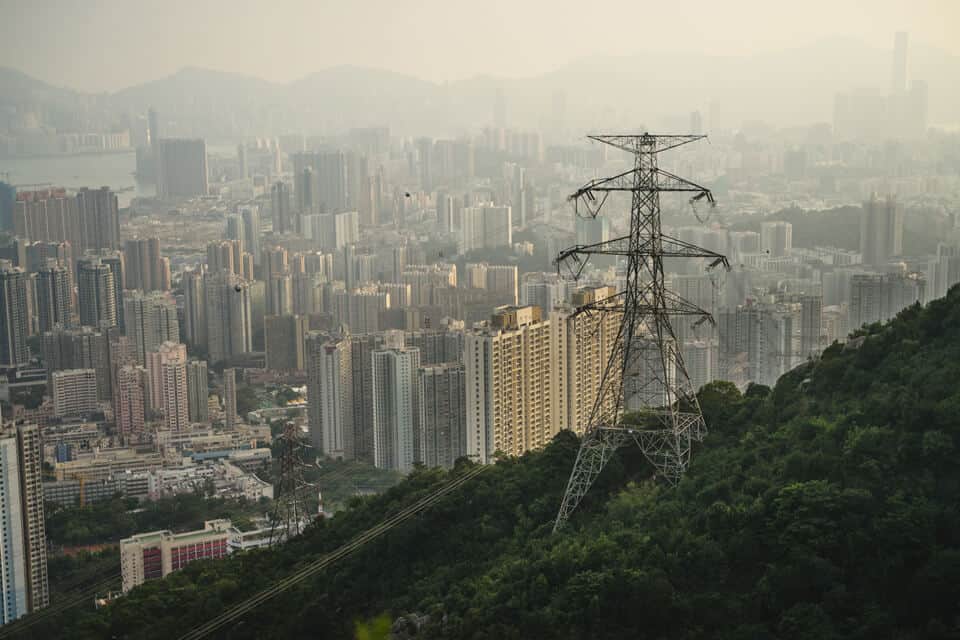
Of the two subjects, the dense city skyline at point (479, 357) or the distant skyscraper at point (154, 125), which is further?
the distant skyscraper at point (154, 125)

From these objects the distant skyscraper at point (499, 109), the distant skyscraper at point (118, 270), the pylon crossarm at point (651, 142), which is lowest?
the distant skyscraper at point (118, 270)

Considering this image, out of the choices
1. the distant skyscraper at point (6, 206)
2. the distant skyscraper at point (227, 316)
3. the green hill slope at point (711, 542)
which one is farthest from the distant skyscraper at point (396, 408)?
the distant skyscraper at point (6, 206)

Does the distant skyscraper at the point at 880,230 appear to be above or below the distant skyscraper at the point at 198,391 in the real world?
above

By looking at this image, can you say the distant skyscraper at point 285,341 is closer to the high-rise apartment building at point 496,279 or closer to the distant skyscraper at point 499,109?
the high-rise apartment building at point 496,279

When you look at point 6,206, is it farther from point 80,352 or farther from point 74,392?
point 74,392

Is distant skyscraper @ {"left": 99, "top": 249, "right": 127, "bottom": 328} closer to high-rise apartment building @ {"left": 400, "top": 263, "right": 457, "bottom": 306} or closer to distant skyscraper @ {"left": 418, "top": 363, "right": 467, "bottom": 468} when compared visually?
high-rise apartment building @ {"left": 400, "top": 263, "right": 457, "bottom": 306}

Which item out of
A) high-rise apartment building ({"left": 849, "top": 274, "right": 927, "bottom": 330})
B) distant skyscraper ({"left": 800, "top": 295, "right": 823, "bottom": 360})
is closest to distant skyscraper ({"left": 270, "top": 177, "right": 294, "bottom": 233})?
distant skyscraper ({"left": 800, "top": 295, "right": 823, "bottom": 360})

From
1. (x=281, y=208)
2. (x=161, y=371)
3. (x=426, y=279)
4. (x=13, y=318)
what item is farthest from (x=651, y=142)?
(x=281, y=208)
